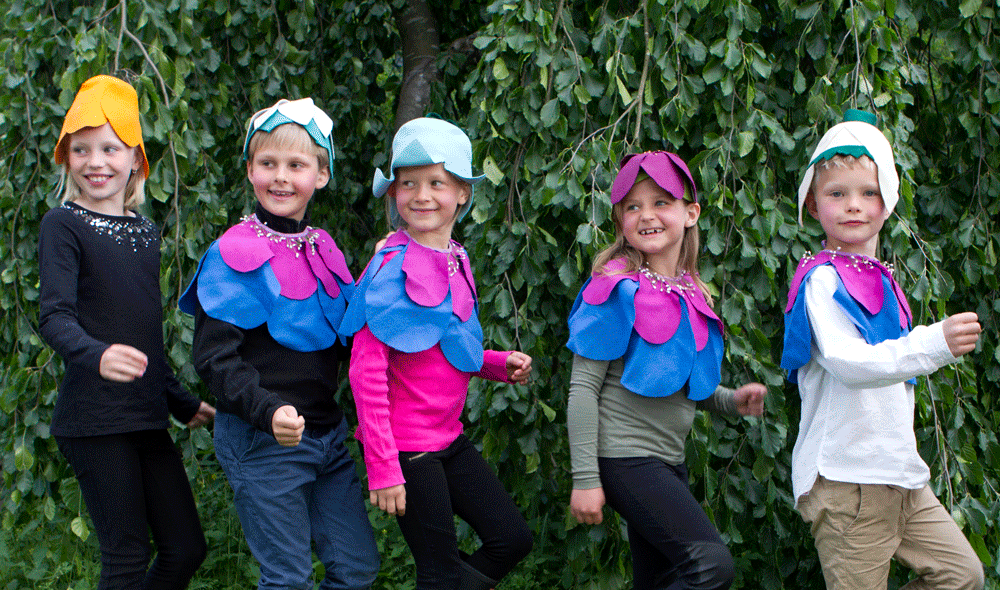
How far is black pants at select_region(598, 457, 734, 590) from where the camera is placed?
5.43 ft

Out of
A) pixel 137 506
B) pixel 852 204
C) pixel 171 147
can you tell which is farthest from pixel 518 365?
pixel 171 147

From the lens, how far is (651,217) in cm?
182

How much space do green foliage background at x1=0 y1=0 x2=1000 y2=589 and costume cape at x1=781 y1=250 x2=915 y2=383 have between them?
34cm

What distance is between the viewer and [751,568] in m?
2.73

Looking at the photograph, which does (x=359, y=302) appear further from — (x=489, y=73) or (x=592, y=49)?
(x=592, y=49)

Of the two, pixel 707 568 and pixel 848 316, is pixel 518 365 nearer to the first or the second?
pixel 707 568

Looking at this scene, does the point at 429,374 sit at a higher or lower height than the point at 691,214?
lower

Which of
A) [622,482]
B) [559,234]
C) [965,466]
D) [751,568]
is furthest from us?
[751,568]

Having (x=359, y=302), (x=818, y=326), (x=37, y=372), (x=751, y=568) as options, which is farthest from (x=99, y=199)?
→ (x=751, y=568)

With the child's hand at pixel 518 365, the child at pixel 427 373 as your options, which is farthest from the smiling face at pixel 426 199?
the child's hand at pixel 518 365

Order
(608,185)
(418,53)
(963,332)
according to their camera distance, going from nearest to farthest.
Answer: (963,332) < (608,185) < (418,53)

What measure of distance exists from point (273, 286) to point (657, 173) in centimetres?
87

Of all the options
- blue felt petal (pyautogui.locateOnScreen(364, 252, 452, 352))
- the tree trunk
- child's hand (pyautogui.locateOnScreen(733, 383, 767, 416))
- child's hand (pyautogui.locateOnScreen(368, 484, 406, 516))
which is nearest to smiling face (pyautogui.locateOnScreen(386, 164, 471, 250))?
blue felt petal (pyautogui.locateOnScreen(364, 252, 452, 352))

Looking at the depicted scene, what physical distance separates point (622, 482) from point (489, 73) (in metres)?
1.23
